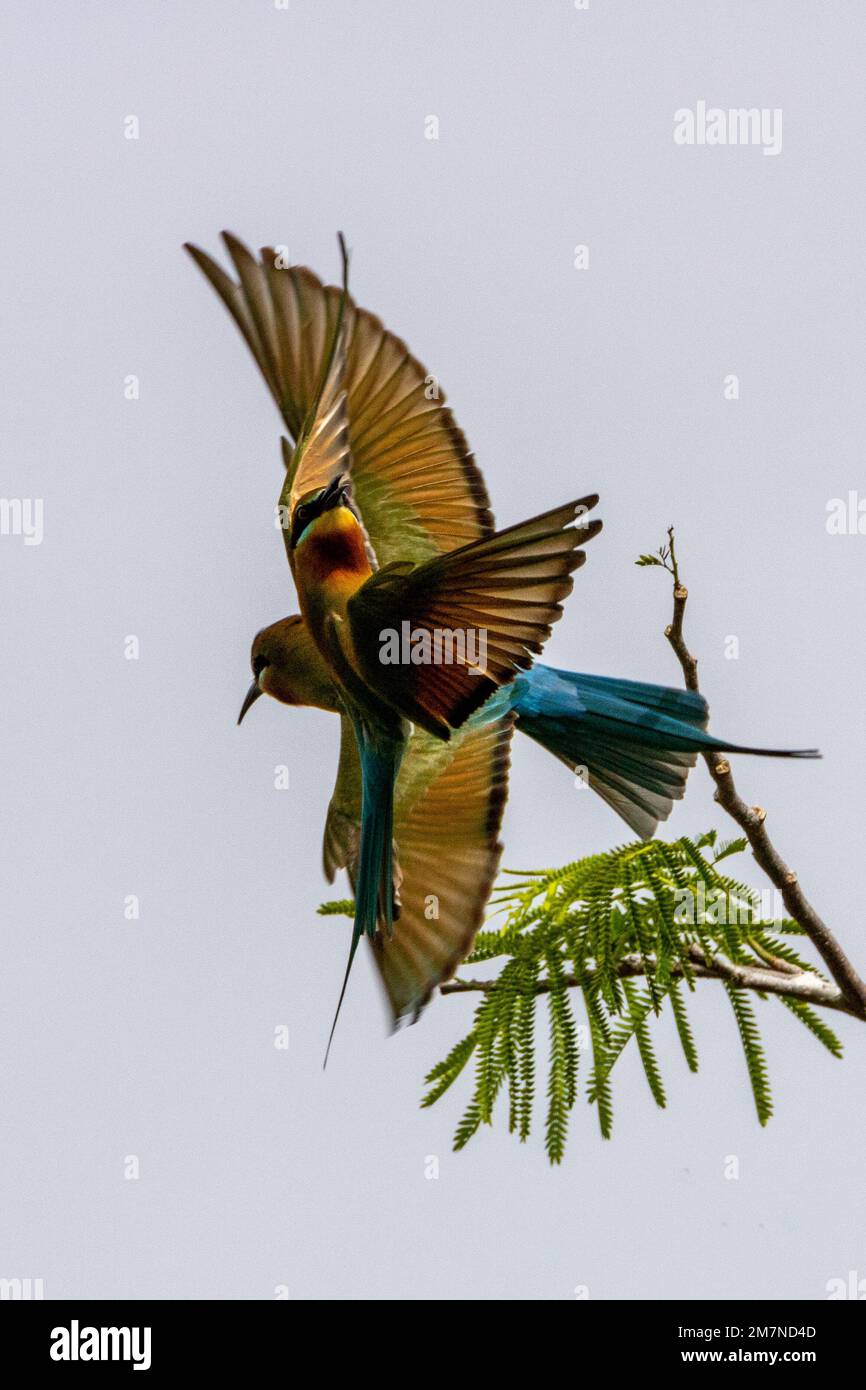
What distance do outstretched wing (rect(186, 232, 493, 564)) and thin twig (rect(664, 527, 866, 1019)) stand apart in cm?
122

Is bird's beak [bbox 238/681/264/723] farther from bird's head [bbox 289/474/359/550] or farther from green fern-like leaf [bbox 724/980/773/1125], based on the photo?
green fern-like leaf [bbox 724/980/773/1125]

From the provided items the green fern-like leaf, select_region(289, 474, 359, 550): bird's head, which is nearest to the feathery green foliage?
the green fern-like leaf

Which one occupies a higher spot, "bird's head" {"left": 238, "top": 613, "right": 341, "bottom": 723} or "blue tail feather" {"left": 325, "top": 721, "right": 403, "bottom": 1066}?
"bird's head" {"left": 238, "top": 613, "right": 341, "bottom": 723}

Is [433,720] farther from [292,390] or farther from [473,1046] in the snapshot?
[292,390]

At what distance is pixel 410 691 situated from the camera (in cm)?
325

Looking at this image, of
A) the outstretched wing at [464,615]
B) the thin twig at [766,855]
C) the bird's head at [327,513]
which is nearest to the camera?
the outstretched wing at [464,615]

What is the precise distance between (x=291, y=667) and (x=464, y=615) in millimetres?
1275

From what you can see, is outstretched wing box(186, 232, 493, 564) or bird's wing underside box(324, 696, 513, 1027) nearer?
bird's wing underside box(324, 696, 513, 1027)

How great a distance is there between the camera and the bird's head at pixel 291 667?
4121mm

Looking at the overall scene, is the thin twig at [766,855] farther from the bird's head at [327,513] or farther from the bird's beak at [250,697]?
the bird's beak at [250,697]

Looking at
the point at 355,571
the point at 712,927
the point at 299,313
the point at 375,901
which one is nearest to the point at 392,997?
the point at 375,901

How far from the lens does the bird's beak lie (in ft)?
14.6

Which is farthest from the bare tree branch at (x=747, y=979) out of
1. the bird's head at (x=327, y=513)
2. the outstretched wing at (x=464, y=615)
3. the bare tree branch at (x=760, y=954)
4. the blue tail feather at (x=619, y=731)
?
the bird's head at (x=327, y=513)

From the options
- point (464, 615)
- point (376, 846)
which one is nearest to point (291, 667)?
point (376, 846)
